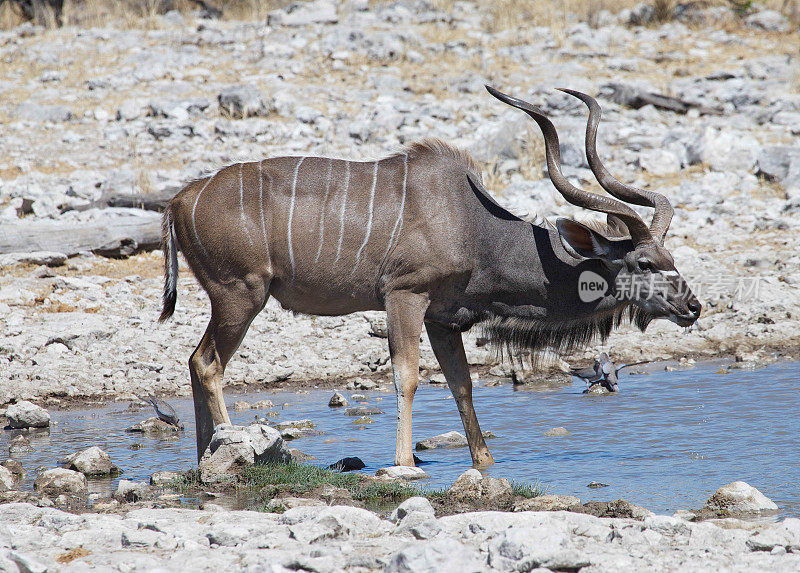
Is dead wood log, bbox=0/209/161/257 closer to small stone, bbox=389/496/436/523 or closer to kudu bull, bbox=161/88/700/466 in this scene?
kudu bull, bbox=161/88/700/466

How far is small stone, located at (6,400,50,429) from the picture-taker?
641cm

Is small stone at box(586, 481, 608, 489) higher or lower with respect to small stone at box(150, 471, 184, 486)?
higher

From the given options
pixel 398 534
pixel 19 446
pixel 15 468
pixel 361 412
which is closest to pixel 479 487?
pixel 398 534

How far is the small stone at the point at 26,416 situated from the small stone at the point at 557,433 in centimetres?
316

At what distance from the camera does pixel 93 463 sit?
5285 millimetres

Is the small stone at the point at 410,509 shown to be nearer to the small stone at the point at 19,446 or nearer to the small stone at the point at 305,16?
the small stone at the point at 19,446

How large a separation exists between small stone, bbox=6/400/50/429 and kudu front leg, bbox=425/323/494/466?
2.57 metres

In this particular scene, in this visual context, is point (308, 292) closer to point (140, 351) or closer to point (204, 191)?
point (204, 191)

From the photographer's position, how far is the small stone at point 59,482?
4889 mm

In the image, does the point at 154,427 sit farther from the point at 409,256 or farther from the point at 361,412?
the point at 409,256

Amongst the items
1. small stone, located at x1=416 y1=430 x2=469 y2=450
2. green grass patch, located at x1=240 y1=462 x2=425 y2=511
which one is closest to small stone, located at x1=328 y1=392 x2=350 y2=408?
small stone, located at x1=416 y1=430 x2=469 y2=450

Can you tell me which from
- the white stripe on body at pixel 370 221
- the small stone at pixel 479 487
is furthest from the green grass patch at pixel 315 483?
the white stripe on body at pixel 370 221

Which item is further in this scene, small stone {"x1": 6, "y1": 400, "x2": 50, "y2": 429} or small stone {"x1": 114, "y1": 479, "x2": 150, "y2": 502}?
small stone {"x1": 6, "y1": 400, "x2": 50, "y2": 429}

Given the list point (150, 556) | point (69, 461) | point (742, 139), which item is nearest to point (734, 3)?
point (742, 139)
